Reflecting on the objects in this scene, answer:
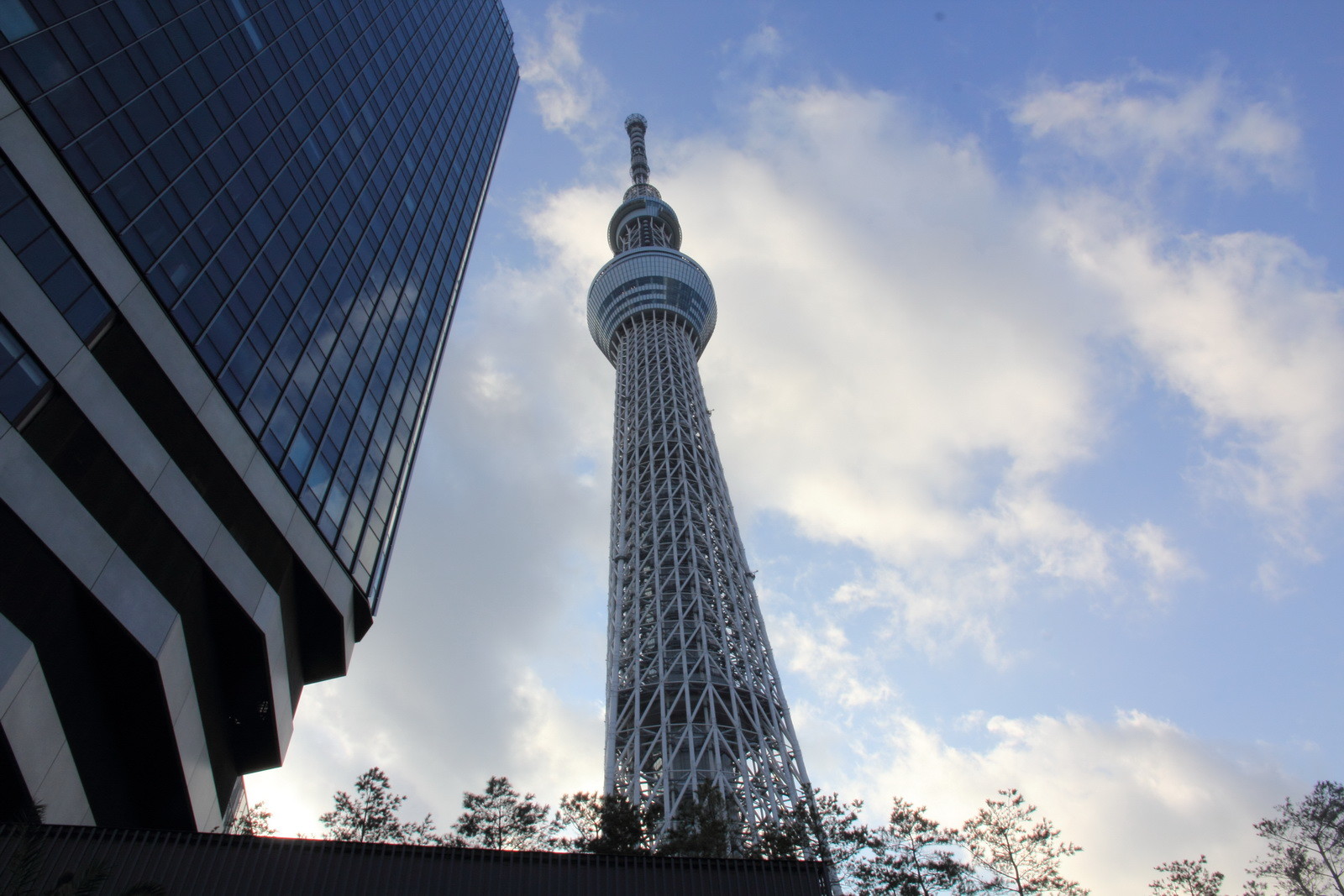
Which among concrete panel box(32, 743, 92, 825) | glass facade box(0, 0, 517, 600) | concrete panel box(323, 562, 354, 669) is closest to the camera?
concrete panel box(32, 743, 92, 825)

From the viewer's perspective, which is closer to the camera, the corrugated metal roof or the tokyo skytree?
the corrugated metal roof

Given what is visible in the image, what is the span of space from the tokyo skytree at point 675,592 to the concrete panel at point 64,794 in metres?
21.2

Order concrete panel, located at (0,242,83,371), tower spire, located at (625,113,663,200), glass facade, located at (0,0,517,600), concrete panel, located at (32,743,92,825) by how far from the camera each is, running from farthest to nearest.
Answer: tower spire, located at (625,113,663,200) → glass facade, located at (0,0,517,600) → concrete panel, located at (32,743,92,825) → concrete panel, located at (0,242,83,371)

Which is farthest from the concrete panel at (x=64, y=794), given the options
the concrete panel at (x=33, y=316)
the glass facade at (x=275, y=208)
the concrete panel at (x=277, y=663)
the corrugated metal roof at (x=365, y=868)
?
the concrete panel at (x=33, y=316)

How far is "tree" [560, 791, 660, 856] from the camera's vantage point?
1126 inches

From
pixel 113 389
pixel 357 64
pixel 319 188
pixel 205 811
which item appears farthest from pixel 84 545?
pixel 357 64

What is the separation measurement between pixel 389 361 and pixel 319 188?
28.2ft

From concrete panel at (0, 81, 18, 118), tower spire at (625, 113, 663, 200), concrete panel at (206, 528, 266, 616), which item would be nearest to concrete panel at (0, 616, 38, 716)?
concrete panel at (206, 528, 266, 616)

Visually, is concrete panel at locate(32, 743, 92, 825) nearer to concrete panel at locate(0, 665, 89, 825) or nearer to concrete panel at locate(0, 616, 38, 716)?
concrete panel at locate(0, 665, 89, 825)

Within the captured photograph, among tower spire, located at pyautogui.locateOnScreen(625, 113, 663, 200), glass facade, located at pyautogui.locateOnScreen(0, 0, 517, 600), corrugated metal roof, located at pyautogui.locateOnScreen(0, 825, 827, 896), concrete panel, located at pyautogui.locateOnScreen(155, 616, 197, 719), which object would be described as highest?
tower spire, located at pyautogui.locateOnScreen(625, 113, 663, 200)

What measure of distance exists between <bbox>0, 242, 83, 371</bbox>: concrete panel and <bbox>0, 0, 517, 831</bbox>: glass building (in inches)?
2.5

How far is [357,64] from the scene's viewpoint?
1918 inches

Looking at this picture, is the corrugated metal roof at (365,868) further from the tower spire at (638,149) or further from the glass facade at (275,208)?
the tower spire at (638,149)

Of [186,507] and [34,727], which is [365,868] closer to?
[34,727]
